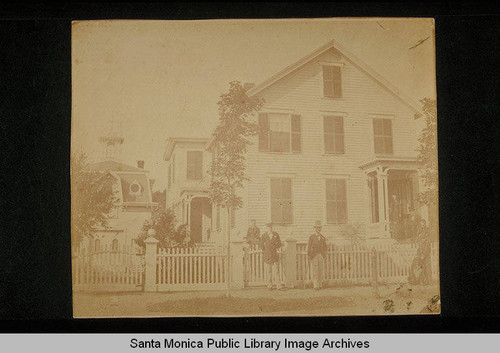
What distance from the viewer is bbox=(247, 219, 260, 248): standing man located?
4.41 meters

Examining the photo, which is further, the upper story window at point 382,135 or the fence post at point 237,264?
the upper story window at point 382,135

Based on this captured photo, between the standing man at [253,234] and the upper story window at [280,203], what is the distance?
0.19 metres

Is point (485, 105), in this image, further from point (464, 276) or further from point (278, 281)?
point (278, 281)

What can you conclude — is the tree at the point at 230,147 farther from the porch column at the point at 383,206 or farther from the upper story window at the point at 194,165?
the porch column at the point at 383,206

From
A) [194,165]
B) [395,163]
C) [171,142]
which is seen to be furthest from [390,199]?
[171,142]

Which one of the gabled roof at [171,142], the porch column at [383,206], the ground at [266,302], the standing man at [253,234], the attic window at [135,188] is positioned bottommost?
the ground at [266,302]

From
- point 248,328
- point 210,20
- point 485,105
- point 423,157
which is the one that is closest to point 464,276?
point 423,157

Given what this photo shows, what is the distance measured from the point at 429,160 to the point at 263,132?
1663 mm

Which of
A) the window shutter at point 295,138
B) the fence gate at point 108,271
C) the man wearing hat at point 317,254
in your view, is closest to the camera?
the fence gate at point 108,271

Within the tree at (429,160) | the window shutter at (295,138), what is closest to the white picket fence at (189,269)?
the window shutter at (295,138)

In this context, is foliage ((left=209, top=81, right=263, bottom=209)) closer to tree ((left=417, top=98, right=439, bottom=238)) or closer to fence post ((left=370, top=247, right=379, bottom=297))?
fence post ((left=370, top=247, right=379, bottom=297))

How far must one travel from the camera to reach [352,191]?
14.7 ft

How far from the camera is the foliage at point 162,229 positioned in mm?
4363

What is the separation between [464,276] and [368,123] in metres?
1.76
